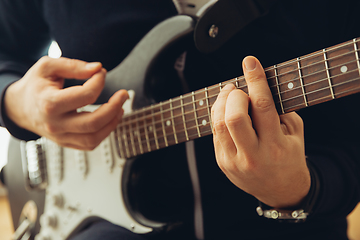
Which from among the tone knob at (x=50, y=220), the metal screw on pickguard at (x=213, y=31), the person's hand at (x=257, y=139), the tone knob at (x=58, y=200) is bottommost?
the tone knob at (x=50, y=220)

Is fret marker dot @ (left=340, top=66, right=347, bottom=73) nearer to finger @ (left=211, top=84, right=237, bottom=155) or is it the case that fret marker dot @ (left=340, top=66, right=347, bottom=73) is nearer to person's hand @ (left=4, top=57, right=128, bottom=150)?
finger @ (left=211, top=84, right=237, bottom=155)

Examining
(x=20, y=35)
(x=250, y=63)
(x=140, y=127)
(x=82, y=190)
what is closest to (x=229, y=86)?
(x=250, y=63)

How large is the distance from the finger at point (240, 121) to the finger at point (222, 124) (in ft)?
0.05

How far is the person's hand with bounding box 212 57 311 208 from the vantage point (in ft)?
1.21

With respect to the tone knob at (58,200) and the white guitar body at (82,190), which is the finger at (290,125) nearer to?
the white guitar body at (82,190)

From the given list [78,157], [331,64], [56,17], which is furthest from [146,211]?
[56,17]

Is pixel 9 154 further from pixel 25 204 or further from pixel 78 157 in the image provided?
pixel 78 157

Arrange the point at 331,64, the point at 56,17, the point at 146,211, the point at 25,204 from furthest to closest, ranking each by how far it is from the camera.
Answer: the point at 25,204, the point at 56,17, the point at 146,211, the point at 331,64

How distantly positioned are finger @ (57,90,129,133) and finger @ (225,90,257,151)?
0.88 feet

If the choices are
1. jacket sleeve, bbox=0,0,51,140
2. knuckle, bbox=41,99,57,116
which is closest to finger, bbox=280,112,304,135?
knuckle, bbox=41,99,57,116

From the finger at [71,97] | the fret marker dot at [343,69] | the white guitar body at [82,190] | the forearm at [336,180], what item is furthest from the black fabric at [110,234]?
the fret marker dot at [343,69]

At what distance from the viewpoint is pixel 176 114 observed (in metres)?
0.52

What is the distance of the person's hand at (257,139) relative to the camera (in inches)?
14.6

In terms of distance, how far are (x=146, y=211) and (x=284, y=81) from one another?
0.46m
